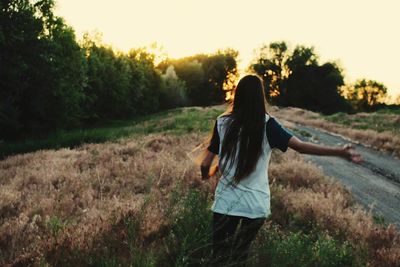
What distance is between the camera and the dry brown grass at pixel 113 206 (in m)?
4.91

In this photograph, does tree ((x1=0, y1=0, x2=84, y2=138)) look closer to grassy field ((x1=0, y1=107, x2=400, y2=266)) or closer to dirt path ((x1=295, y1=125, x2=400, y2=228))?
grassy field ((x1=0, y1=107, x2=400, y2=266))

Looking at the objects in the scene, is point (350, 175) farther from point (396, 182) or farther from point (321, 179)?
point (321, 179)

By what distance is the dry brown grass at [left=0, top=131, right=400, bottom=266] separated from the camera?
4910mm

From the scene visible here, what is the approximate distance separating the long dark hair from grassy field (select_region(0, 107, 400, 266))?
386mm

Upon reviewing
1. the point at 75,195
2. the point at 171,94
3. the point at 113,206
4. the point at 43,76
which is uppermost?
the point at 43,76

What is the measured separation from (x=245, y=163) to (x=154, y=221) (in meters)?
2.60

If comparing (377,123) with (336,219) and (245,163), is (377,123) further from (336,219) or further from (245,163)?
(245,163)

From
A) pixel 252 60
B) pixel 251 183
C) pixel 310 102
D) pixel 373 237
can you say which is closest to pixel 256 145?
pixel 251 183

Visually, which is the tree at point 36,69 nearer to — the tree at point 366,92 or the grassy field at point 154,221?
the grassy field at point 154,221

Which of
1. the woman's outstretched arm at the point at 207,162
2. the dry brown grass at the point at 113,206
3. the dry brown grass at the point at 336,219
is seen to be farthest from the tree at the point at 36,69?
the woman's outstretched arm at the point at 207,162

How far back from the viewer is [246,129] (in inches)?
138


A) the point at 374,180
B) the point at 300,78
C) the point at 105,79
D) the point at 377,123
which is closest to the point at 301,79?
the point at 300,78

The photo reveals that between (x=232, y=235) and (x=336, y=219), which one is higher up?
(x=232, y=235)

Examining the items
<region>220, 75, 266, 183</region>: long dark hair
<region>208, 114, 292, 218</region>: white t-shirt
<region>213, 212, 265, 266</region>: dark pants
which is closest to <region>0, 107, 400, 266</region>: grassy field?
<region>213, 212, 265, 266</region>: dark pants
